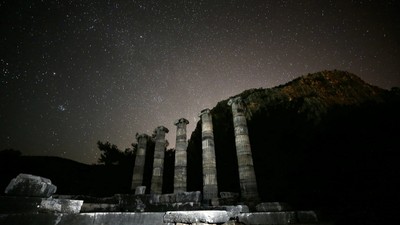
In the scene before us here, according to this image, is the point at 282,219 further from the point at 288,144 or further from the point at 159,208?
the point at 288,144

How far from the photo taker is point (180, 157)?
15797 millimetres

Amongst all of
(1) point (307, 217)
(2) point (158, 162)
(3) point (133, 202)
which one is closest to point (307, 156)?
(1) point (307, 217)

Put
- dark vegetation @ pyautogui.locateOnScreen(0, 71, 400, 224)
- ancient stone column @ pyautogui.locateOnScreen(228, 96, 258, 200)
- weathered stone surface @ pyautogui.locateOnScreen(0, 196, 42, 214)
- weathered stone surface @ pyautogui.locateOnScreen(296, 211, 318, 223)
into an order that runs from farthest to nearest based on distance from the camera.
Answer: ancient stone column @ pyautogui.locateOnScreen(228, 96, 258, 200)
dark vegetation @ pyautogui.locateOnScreen(0, 71, 400, 224)
weathered stone surface @ pyautogui.locateOnScreen(296, 211, 318, 223)
weathered stone surface @ pyautogui.locateOnScreen(0, 196, 42, 214)

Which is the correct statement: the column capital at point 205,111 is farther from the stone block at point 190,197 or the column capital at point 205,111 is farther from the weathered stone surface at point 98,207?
the weathered stone surface at point 98,207

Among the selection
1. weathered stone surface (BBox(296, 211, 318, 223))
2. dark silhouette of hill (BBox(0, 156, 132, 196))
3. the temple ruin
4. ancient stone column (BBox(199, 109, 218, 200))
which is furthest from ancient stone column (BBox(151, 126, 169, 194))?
weathered stone surface (BBox(296, 211, 318, 223))

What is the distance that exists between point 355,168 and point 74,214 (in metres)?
11.1

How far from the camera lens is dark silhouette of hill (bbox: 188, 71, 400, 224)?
758 cm

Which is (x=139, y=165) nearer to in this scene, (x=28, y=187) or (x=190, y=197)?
(x=190, y=197)

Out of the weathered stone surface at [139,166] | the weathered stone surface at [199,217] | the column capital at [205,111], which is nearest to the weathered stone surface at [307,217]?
the weathered stone surface at [199,217]

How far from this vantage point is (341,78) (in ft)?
110

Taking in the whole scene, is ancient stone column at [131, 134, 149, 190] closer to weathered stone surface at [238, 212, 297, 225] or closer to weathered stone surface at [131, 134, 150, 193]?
weathered stone surface at [131, 134, 150, 193]

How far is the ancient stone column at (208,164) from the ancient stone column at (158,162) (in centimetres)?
469

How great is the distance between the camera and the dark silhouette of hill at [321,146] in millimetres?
7578

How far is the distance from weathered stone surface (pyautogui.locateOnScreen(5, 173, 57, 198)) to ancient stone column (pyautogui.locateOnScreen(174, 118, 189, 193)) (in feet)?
32.6
